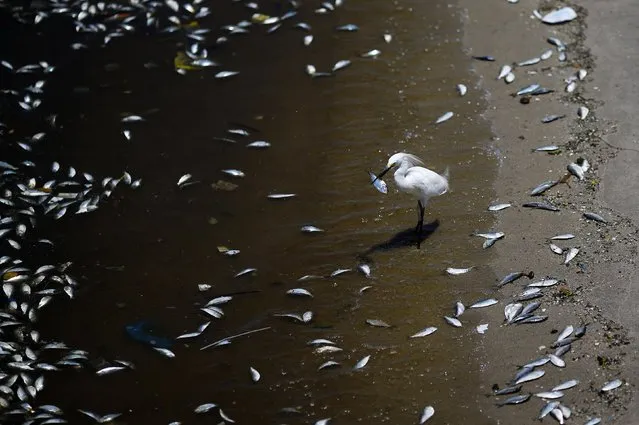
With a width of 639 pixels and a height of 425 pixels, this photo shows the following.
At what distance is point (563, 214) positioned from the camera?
286 inches

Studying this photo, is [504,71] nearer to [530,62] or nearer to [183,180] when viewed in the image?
[530,62]

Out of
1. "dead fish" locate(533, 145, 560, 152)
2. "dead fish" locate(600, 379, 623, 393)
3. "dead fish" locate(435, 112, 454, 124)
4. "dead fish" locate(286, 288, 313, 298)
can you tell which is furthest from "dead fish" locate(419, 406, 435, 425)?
"dead fish" locate(435, 112, 454, 124)

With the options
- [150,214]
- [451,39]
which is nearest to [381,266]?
[150,214]

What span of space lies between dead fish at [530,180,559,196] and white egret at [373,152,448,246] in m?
0.86

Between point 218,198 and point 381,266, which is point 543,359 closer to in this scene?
point 381,266

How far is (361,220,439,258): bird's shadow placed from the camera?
287 inches

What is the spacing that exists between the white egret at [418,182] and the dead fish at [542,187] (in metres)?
0.86

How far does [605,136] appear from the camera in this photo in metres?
8.01

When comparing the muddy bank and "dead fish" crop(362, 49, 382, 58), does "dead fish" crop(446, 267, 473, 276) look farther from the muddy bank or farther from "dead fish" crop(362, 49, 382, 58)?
"dead fish" crop(362, 49, 382, 58)

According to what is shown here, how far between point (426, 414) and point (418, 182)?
2084mm

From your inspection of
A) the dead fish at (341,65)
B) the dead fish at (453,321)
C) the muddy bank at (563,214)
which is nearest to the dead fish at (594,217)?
the muddy bank at (563,214)

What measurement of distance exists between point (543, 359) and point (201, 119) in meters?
5.07

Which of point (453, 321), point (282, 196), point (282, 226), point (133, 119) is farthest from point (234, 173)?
point (453, 321)

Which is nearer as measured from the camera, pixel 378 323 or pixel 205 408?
pixel 205 408
